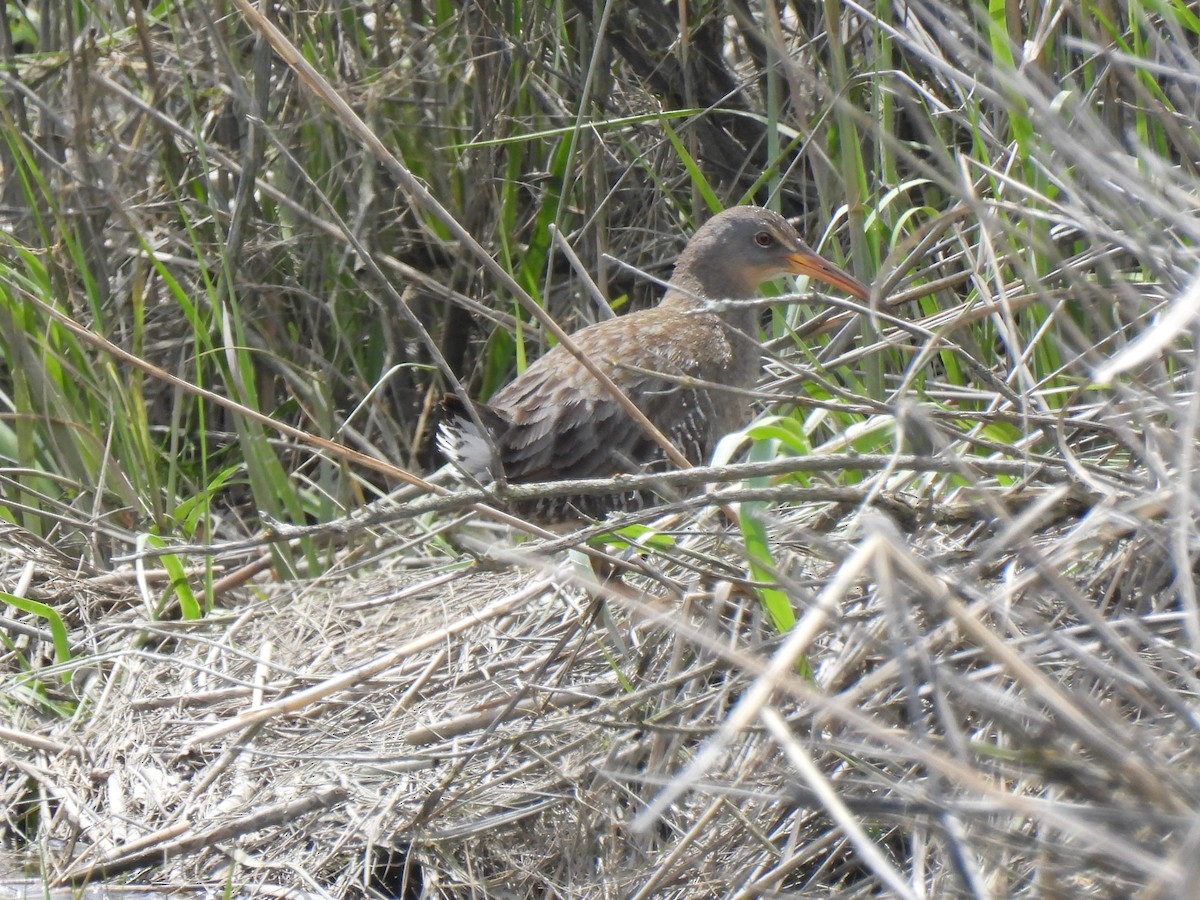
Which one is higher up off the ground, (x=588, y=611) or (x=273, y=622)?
(x=588, y=611)

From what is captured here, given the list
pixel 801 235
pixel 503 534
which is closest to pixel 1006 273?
pixel 801 235

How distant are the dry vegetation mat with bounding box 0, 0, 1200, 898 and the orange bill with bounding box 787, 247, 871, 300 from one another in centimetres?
14

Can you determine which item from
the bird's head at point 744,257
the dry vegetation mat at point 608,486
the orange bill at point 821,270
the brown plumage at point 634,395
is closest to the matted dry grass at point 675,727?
the dry vegetation mat at point 608,486

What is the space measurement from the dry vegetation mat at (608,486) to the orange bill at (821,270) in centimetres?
14

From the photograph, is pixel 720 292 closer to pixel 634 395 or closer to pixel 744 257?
pixel 744 257

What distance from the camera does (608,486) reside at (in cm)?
188

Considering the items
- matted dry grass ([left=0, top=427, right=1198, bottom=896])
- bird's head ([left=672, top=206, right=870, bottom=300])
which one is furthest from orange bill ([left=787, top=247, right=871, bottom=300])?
matted dry grass ([left=0, top=427, right=1198, bottom=896])

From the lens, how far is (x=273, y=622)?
3455 millimetres

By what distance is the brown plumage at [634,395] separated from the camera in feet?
11.6

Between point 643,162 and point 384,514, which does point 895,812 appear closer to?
point 384,514

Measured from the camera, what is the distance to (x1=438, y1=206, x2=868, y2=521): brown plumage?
3549 millimetres

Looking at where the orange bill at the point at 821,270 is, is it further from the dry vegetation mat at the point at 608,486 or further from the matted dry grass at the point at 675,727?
the matted dry grass at the point at 675,727

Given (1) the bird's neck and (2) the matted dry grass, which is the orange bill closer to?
(1) the bird's neck

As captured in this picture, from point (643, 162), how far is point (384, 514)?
2.11 m
